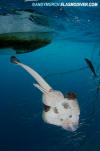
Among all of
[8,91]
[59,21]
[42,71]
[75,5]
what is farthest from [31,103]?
[75,5]

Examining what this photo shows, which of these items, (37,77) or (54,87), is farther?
(54,87)

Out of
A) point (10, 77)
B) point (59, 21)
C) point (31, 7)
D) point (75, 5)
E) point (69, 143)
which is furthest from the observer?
point (10, 77)

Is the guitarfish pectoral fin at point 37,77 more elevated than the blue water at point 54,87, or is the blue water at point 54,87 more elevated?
the guitarfish pectoral fin at point 37,77

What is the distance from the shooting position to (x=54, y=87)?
7.94 feet

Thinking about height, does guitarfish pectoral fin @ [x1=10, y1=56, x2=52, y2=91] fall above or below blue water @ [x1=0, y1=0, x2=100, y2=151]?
above

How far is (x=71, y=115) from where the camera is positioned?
4.96 ft

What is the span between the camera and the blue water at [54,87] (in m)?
2.28

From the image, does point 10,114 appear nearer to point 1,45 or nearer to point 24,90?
point 24,90

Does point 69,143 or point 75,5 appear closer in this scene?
point 75,5

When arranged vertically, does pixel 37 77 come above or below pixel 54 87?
above

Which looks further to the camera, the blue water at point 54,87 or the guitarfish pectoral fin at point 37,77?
the blue water at point 54,87

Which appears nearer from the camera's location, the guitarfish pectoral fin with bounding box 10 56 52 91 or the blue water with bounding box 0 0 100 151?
the guitarfish pectoral fin with bounding box 10 56 52 91

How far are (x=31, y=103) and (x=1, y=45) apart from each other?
1193 millimetres

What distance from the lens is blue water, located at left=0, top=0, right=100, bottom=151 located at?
2.28 m
